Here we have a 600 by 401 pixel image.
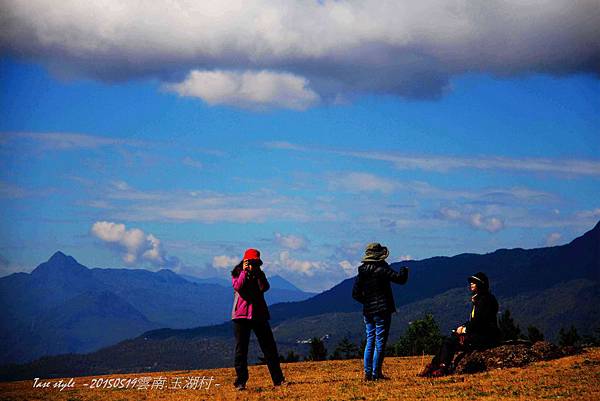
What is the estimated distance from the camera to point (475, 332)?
23.0 metres

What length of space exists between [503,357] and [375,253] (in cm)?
543

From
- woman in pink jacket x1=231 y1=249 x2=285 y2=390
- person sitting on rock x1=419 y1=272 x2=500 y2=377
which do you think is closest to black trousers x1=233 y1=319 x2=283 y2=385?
woman in pink jacket x1=231 y1=249 x2=285 y2=390

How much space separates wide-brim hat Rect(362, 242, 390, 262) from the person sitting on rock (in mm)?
2643

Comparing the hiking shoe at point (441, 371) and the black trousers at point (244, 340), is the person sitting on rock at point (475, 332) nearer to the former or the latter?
the hiking shoe at point (441, 371)

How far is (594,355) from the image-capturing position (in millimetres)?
25062

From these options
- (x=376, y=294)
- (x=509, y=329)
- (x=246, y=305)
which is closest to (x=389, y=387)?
(x=376, y=294)

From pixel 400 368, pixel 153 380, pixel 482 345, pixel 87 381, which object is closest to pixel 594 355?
pixel 482 345

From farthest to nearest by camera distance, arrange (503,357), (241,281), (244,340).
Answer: (503,357) → (244,340) → (241,281)

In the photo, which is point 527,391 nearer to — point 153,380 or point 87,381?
point 153,380

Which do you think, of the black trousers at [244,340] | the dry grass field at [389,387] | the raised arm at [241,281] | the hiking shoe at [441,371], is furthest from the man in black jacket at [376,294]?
the raised arm at [241,281]

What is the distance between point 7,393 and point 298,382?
1023 cm

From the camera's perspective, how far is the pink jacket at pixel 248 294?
72.2 feet

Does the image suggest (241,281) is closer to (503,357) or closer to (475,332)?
(475,332)

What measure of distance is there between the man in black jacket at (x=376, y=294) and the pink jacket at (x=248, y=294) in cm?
274
